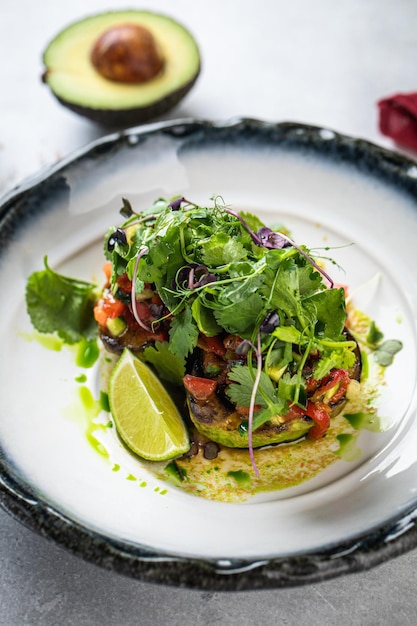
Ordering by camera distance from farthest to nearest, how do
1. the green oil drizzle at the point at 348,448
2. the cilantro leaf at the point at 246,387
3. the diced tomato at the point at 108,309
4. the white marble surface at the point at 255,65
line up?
the white marble surface at the point at 255,65 < the diced tomato at the point at 108,309 < the green oil drizzle at the point at 348,448 < the cilantro leaf at the point at 246,387

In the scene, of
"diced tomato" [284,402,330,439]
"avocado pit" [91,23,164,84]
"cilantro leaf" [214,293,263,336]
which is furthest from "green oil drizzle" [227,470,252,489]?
"avocado pit" [91,23,164,84]

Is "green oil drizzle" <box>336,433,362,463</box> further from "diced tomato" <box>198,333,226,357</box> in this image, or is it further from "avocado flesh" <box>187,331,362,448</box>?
"diced tomato" <box>198,333,226,357</box>

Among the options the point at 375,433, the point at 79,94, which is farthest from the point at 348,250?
the point at 79,94

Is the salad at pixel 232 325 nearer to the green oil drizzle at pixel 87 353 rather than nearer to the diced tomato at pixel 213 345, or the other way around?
the diced tomato at pixel 213 345

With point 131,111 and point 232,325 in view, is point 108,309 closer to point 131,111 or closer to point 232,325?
point 232,325

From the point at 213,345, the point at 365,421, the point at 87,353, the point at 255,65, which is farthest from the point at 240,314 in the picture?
the point at 255,65

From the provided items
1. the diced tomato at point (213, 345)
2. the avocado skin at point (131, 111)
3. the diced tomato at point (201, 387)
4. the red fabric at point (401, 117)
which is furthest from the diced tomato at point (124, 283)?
the red fabric at point (401, 117)

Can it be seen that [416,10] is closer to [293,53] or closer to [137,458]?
[293,53]
